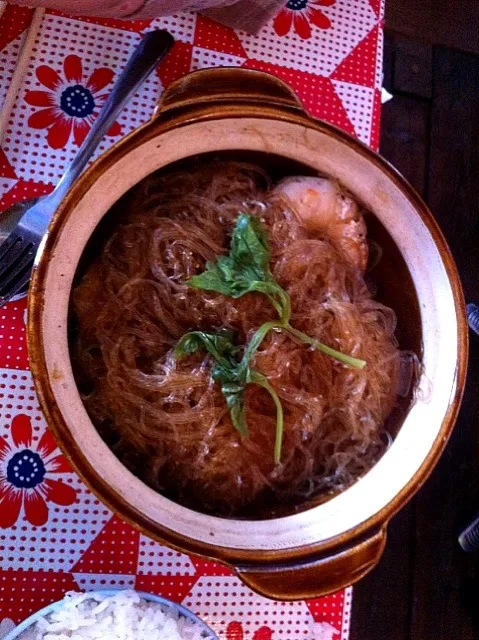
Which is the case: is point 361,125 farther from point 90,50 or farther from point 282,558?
point 282,558

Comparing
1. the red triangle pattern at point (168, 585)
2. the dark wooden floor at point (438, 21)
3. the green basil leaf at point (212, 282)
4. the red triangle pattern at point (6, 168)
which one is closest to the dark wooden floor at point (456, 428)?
the dark wooden floor at point (438, 21)

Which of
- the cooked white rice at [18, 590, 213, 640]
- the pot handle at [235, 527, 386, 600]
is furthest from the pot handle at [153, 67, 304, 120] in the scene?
the cooked white rice at [18, 590, 213, 640]

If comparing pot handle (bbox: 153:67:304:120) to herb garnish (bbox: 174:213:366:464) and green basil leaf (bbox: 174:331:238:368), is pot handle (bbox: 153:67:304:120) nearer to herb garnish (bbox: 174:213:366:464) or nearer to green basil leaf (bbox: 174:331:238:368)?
herb garnish (bbox: 174:213:366:464)

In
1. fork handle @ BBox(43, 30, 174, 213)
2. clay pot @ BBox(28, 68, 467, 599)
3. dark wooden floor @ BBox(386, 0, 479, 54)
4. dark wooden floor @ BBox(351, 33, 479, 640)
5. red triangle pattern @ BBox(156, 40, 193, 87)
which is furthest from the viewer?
dark wooden floor @ BBox(386, 0, 479, 54)

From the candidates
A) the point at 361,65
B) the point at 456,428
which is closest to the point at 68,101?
the point at 361,65

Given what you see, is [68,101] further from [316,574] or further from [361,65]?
[316,574]

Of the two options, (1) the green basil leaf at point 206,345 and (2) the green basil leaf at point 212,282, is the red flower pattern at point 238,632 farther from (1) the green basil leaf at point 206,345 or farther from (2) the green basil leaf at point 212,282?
(2) the green basil leaf at point 212,282
